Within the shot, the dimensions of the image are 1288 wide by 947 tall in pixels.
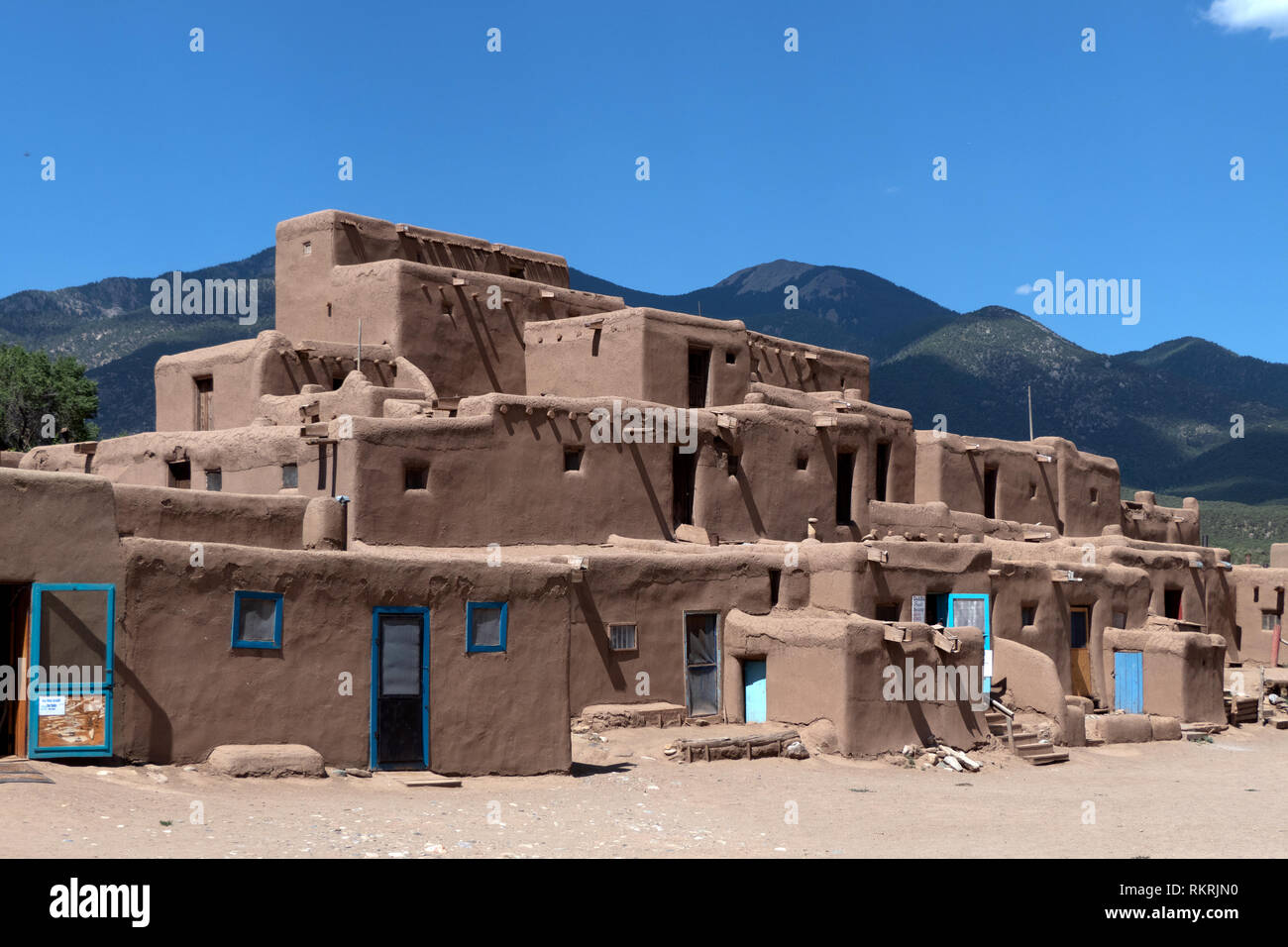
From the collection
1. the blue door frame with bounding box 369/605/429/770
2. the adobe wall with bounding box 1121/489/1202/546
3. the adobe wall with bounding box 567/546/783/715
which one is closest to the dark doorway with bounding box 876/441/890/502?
the adobe wall with bounding box 567/546/783/715

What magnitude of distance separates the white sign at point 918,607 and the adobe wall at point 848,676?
1.88 metres

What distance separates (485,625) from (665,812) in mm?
3136

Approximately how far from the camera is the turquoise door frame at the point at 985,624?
27.3m

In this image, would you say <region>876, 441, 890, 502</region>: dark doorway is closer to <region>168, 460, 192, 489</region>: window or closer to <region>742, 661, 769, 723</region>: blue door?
<region>742, 661, 769, 723</region>: blue door

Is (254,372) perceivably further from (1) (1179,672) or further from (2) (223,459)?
(1) (1179,672)

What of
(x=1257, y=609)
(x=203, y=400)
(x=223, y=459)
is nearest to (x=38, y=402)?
(x=203, y=400)

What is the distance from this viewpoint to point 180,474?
2788cm

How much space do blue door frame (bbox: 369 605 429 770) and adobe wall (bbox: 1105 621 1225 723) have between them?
1804 centimetres

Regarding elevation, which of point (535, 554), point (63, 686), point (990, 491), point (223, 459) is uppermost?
point (223, 459)

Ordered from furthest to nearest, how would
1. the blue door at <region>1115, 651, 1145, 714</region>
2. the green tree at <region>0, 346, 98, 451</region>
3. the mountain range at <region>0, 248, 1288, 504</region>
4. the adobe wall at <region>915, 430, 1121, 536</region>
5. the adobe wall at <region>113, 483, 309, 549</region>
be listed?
the mountain range at <region>0, 248, 1288, 504</region> → the green tree at <region>0, 346, 98, 451</region> → the adobe wall at <region>915, 430, 1121, 536</region> → the blue door at <region>1115, 651, 1145, 714</region> → the adobe wall at <region>113, 483, 309, 549</region>

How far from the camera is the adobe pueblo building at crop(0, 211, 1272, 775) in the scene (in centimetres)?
1548

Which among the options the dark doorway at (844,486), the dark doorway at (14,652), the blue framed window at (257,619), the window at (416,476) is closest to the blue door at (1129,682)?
the dark doorway at (844,486)

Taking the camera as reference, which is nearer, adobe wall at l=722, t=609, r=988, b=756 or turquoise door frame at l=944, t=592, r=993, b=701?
adobe wall at l=722, t=609, r=988, b=756
